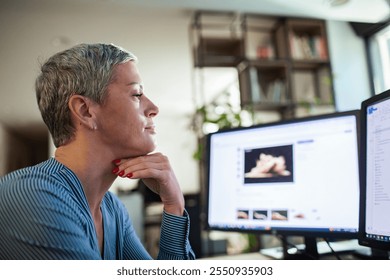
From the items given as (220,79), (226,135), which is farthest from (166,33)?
(226,135)

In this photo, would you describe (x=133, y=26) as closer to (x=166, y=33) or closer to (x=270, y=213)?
(x=166, y=33)

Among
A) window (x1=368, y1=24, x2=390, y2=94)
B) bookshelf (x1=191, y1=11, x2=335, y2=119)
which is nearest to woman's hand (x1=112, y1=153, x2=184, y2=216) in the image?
window (x1=368, y1=24, x2=390, y2=94)

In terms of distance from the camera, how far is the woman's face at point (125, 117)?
70 cm

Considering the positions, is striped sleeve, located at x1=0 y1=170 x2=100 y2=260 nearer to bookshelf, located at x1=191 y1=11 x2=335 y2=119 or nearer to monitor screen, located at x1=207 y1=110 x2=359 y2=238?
monitor screen, located at x1=207 y1=110 x2=359 y2=238

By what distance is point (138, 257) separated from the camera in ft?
2.69

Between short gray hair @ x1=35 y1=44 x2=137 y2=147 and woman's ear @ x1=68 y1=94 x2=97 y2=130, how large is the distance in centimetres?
1

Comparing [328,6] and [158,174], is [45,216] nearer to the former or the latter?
[158,174]

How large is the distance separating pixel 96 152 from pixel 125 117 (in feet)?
0.31

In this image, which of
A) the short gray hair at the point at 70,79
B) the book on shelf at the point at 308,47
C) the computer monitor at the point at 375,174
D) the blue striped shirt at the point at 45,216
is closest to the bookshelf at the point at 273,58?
the book on shelf at the point at 308,47

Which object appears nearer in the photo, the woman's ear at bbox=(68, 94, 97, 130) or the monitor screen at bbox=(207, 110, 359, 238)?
the woman's ear at bbox=(68, 94, 97, 130)

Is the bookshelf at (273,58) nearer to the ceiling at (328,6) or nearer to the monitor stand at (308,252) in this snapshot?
the ceiling at (328,6)

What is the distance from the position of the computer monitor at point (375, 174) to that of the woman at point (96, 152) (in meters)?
0.39

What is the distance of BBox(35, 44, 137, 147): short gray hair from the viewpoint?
679 mm
